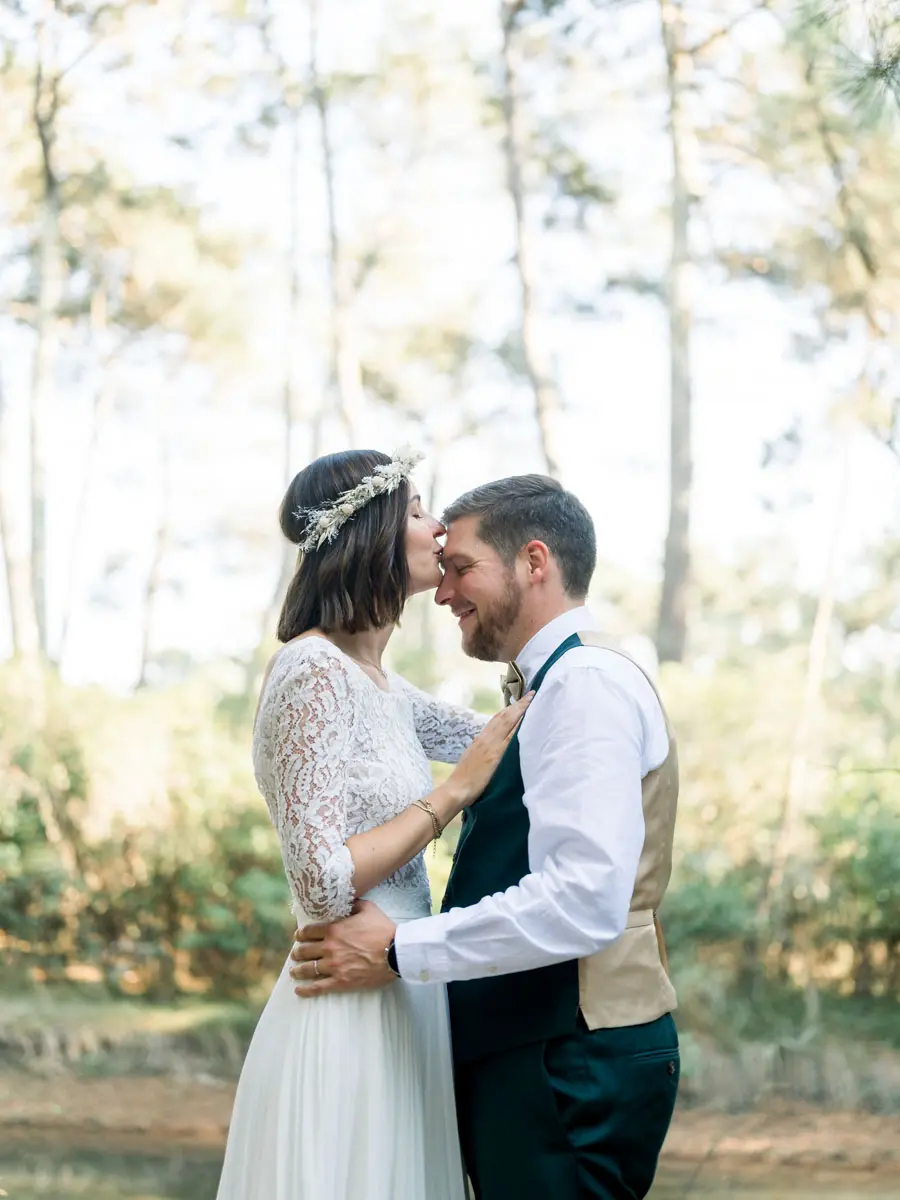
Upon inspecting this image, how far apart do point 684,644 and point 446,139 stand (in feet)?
12.1

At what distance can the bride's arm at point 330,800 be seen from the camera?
1.97 m

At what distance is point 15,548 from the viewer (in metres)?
8.16

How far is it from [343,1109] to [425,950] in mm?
305

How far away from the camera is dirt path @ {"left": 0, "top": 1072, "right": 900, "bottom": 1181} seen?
18.7 ft

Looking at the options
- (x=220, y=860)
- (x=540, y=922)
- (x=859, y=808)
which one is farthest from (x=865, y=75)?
(x=220, y=860)

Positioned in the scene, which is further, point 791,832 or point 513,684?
point 791,832

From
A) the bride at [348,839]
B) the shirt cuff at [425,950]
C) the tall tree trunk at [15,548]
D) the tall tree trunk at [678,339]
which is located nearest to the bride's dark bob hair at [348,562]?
the bride at [348,839]

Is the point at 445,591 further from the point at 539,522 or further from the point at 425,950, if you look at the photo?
the point at 425,950

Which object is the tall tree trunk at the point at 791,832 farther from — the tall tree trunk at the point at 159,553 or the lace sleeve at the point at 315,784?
the lace sleeve at the point at 315,784

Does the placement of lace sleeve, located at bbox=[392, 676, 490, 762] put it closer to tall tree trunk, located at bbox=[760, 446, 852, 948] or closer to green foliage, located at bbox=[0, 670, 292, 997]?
tall tree trunk, located at bbox=[760, 446, 852, 948]

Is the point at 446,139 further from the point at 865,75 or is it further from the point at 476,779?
the point at 476,779

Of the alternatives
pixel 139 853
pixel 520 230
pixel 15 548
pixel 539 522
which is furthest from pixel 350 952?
pixel 520 230

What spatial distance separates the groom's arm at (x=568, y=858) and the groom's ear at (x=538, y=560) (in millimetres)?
248

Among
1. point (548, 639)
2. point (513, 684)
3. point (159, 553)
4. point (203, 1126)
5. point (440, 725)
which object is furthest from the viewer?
point (159, 553)
